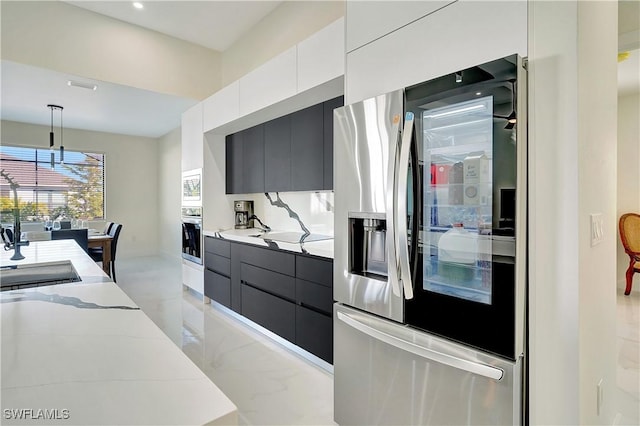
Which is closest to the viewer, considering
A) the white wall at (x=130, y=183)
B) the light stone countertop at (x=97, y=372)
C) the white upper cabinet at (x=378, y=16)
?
the light stone countertop at (x=97, y=372)

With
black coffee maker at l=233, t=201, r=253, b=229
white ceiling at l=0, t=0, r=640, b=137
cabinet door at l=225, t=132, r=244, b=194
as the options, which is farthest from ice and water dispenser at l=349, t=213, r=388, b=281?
white ceiling at l=0, t=0, r=640, b=137

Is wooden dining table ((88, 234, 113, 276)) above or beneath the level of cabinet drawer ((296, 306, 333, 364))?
above

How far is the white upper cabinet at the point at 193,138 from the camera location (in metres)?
4.10

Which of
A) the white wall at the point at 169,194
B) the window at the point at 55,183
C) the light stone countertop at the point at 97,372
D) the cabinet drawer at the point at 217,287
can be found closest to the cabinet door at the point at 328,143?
the cabinet drawer at the point at 217,287

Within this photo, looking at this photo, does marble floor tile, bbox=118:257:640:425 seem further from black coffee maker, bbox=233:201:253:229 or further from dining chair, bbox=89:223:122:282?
black coffee maker, bbox=233:201:253:229

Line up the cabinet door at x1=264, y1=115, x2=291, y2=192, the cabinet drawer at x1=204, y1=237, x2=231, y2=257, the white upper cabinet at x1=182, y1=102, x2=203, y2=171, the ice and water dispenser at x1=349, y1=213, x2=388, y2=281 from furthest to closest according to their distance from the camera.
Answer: the white upper cabinet at x1=182, y1=102, x2=203, y2=171 < the cabinet drawer at x1=204, y1=237, x2=231, y2=257 < the cabinet door at x1=264, y1=115, x2=291, y2=192 < the ice and water dispenser at x1=349, y1=213, x2=388, y2=281

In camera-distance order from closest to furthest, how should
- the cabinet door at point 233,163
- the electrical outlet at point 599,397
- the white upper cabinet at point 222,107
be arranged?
the electrical outlet at point 599,397
the white upper cabinet at point 222,107
the cabinet door at point 233,163

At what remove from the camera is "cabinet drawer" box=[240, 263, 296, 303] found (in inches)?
104

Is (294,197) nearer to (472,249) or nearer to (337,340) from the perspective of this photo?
(337,340)

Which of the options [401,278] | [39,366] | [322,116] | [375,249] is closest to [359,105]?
[375,249]

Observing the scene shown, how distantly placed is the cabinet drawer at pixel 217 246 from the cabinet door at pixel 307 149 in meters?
1.06

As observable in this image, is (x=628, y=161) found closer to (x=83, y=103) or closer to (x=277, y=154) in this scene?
(x=277, y=154)

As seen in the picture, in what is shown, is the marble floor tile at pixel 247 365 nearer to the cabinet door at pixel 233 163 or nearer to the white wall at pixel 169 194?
the cabinet door at pixel 233 163

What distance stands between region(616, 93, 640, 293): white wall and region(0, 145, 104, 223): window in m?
9.05
